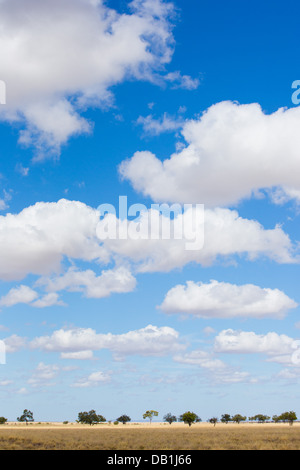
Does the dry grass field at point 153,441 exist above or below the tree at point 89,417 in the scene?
above

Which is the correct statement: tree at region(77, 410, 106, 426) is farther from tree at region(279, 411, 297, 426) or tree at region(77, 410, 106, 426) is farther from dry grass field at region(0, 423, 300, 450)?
dry grass field at region(0, 423, 300, 450)

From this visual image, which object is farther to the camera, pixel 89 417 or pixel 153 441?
pixel 89 417

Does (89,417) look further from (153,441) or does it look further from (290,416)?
(153,441)

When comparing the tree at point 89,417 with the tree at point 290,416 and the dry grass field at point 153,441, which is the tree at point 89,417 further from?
the dry grass field at point 153,441

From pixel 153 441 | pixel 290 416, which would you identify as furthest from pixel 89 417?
pixel 153 441

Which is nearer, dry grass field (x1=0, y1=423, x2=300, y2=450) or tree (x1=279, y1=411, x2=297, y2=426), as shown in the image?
dry grass field (x1=0, y1=423, x2=300, y2=450)

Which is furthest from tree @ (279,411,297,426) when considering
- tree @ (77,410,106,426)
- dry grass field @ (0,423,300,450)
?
dry grass field @ (0,423,300,450)

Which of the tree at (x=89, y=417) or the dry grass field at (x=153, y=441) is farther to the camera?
the tree at (x=89, y=417)

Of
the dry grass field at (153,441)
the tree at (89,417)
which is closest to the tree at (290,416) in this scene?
the tree at (89,417)
